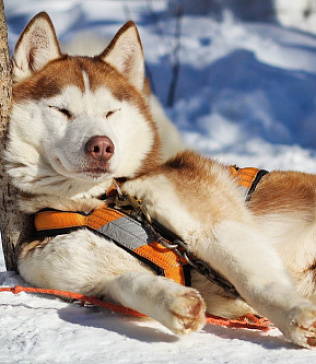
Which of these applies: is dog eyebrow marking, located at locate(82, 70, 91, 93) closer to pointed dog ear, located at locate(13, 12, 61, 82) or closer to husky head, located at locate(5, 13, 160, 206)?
husky head, located at locate(5, 13, 160, 206)

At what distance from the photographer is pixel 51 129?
2.16m

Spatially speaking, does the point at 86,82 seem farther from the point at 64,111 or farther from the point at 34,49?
the point at 34,49

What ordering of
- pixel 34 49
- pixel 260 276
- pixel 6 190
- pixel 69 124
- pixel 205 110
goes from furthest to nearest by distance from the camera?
pixel 205 110 < pixel 6 190 < pixel 34 49 < pixel 69 124 < pixel 260 276

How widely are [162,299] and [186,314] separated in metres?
0.10

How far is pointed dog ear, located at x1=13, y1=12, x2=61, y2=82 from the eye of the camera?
7.54 feet

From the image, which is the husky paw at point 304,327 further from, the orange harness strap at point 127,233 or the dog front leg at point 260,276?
the orange harness strap at point 127,233

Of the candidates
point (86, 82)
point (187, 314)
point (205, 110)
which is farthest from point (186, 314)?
point (205, 110)

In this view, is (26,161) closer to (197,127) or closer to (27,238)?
(27,238)

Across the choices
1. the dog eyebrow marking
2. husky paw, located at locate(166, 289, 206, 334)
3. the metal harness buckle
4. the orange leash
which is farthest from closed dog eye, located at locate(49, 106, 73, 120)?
husky paw, located at locate(166, 289, 206, 334)

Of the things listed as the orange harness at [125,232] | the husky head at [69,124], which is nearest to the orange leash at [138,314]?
the orange harness at [125,232]

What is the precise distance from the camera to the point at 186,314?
167 cm

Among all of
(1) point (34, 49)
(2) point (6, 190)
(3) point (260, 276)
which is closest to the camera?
(3) point (260, 276)

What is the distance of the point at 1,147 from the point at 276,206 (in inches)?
46.1

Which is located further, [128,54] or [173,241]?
[128,54]
